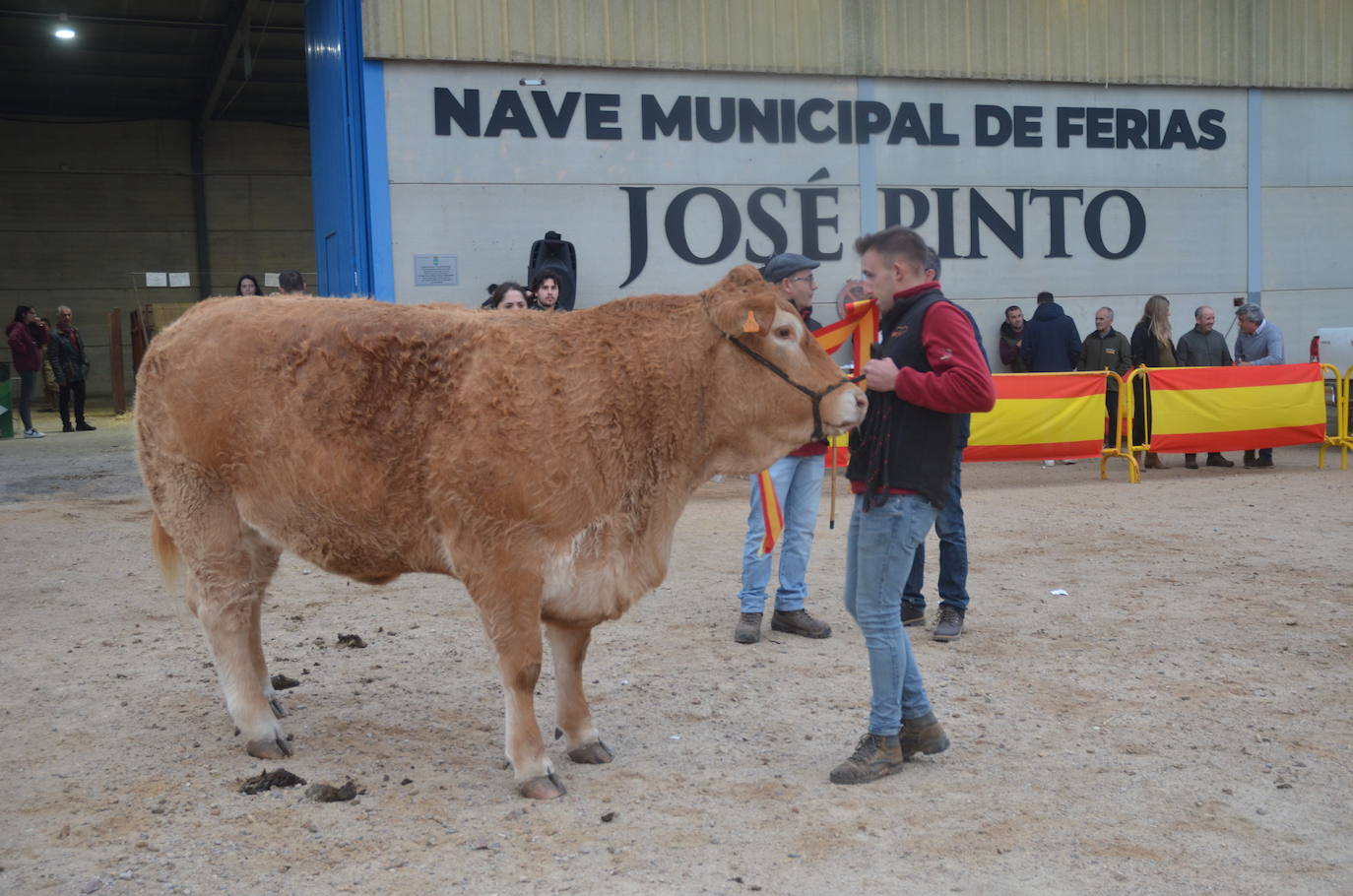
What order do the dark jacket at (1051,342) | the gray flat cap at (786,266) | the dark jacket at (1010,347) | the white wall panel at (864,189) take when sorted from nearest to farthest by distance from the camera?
the gray flat cap at (786,266) → the white wall panel at (864,189) → the dark jacket at (1051,342) → the dark jacket at (1010,347)

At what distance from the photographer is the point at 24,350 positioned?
18.7m

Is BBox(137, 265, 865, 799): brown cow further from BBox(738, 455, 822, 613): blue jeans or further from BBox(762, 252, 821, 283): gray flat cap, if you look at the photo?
BBox(738, 455, 822, 613): blue jeans

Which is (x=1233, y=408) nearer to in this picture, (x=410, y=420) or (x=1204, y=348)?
(x=1204, y=348)

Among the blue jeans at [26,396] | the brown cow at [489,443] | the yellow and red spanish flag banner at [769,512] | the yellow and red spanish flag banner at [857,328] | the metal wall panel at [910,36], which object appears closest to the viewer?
the brown cow at [489,443]

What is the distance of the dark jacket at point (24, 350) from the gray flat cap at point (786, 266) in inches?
650

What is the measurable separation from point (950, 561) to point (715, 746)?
226 cm

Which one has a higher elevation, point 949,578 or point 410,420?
point 410,420

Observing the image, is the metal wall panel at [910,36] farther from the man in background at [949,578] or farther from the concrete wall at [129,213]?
the concrete wall at [129,213]

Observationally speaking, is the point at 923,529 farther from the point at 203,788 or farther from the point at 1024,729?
the point at 203,788

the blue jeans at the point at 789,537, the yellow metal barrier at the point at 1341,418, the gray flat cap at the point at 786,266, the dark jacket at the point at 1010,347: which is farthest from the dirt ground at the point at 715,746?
the dark jacket at the point at 1010,347

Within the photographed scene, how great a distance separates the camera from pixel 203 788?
4398mm

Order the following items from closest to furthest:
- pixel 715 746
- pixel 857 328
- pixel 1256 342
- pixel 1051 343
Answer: pixel 715 746, pixel 857 328, pixel 1256 342, pixel 1051 343

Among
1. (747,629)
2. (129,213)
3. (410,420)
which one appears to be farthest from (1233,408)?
→ (129,213)

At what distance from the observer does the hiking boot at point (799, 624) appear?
6414mm
